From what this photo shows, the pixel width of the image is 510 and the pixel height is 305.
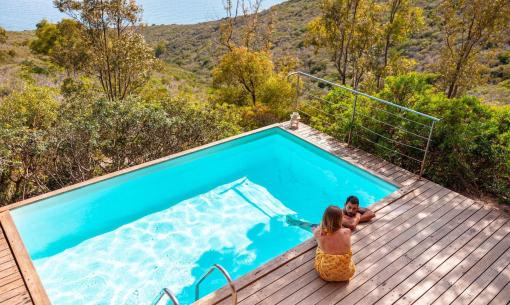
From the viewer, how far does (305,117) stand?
9.86 metres

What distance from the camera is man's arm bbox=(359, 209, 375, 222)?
4598 millimetres

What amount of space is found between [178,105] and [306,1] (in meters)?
33.1

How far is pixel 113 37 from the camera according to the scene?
32.1ft

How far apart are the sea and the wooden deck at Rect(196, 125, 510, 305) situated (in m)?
8.22

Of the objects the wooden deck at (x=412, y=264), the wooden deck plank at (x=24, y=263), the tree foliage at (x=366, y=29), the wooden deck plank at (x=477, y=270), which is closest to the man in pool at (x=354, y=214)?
the wooden deck at (x=412, y=264)

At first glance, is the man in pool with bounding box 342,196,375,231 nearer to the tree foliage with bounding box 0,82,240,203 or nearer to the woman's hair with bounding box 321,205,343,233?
the woman's hair with bounding box 321,205,343,233

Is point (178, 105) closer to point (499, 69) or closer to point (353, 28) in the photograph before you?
point (353, 28)

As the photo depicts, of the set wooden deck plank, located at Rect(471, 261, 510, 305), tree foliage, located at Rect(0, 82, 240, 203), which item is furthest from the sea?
wooden deck plank, located at Rect(471, 261, 510, 305)

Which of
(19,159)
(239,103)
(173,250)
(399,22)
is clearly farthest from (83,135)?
(399,22)

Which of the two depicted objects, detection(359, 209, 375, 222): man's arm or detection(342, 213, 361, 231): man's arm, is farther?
detection(359, 209, 375, 222): man's arm

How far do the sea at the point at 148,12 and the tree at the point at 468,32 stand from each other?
26.0 ft

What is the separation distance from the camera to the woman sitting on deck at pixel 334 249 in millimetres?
3537

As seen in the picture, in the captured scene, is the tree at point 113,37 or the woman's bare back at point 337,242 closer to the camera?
the woman's bare back at point 337,242

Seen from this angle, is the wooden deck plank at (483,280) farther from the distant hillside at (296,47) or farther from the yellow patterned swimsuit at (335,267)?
the distant hillside at (296,47)
